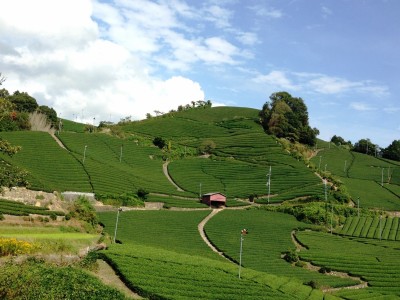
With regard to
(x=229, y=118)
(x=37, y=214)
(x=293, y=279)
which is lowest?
(x=293, y=279)

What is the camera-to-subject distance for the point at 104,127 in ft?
396

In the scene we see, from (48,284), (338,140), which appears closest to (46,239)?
(48,284)

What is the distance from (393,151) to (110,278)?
13344 cm

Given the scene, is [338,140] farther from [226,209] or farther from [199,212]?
[199,212]

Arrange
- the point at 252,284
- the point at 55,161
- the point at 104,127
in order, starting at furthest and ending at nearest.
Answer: the point at 104,127 < the point at 55,161 < the point at 252,284

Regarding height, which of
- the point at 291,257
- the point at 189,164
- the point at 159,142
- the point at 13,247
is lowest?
the point at 291,257

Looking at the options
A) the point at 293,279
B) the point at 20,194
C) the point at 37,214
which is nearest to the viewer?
the point at 293,279

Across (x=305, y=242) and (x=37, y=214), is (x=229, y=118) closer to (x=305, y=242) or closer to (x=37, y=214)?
(x=305, y=242)

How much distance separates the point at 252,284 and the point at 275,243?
Answer: 22806 millimetres

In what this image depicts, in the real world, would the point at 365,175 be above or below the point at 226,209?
above

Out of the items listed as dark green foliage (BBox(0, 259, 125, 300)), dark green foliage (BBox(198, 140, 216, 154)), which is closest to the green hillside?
dark green foliage (BBox(198, 140, 216, 154))

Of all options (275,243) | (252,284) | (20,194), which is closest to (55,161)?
(20,194)

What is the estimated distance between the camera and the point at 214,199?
7394 cm

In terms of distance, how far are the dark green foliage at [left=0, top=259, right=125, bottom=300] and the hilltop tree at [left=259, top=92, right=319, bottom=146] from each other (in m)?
101
